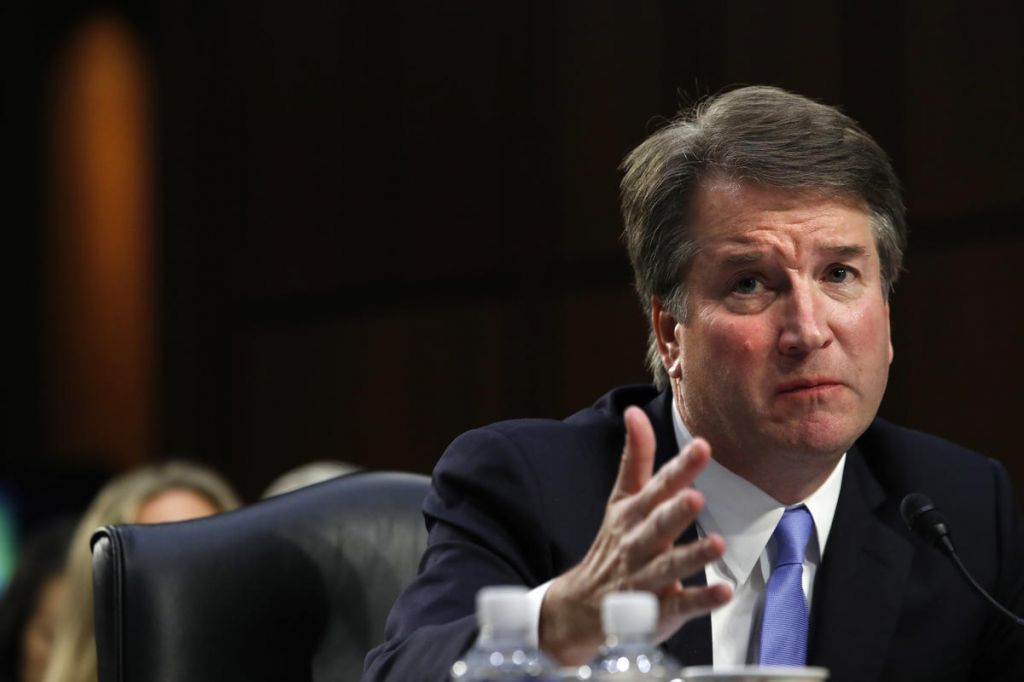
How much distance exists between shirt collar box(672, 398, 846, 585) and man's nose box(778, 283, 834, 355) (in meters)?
0.21

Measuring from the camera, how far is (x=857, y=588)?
210 cm

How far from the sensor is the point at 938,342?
4.53 m

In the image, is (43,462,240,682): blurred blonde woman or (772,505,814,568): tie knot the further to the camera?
Result: (43,462,240,682): blurred blonde woman

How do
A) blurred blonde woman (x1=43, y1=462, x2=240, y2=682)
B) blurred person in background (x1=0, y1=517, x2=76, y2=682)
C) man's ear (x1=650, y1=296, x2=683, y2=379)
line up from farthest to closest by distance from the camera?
blurred person in background (x1=0, y1=517, x2=76, y2=682) → blurred blonde woman (x1=43, y1=462, x2=240, y2=682) → man's ear (x1=650, y1=296, x2=683, y2=379)

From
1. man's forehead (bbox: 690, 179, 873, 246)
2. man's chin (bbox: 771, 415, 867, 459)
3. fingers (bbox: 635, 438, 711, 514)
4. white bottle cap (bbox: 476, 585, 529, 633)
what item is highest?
man's forehead (bbox: 690, 179, 873, 246)

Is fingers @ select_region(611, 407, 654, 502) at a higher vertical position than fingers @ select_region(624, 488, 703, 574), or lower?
higher

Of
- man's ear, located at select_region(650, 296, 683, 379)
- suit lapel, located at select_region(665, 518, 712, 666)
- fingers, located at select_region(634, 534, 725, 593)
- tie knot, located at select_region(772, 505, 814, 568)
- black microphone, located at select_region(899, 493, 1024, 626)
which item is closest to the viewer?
fingers, located at select_region(634, 534, 725, 593)

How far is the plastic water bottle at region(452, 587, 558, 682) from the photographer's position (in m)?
1.16

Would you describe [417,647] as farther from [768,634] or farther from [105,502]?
[105,502]

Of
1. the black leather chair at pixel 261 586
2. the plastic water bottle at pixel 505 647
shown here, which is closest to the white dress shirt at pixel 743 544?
the black leather chair at pixel 261 586

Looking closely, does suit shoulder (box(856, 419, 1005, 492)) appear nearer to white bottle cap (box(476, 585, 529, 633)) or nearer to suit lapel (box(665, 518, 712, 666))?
suit lapel (box(665, 518, 712, 666))

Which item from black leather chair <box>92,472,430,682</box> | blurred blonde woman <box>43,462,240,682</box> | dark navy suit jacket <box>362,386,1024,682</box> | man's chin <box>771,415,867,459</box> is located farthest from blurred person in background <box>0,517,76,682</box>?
man's chin <box>771,415,867,459</box>

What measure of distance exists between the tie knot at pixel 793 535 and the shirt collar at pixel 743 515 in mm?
10

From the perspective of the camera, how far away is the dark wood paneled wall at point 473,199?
449cm
